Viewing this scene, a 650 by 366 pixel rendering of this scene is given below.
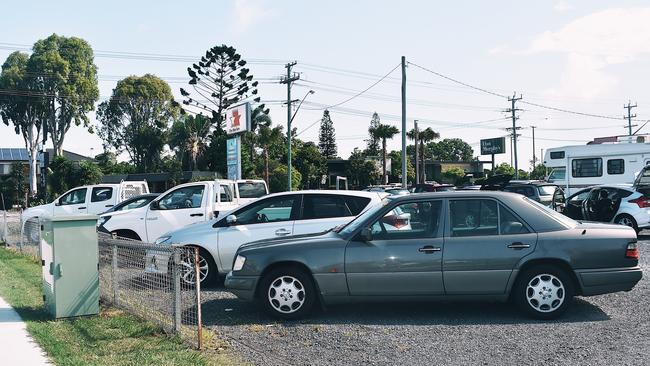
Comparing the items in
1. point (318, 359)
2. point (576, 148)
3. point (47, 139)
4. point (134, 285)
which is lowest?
point (318, 359)

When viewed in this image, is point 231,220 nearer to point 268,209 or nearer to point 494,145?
point 268,209

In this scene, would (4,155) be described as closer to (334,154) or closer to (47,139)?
(47,139)

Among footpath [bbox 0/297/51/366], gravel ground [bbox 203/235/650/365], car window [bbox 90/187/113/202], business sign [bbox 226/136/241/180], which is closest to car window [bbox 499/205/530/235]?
gravel ground [bbox 203/235/650/365]

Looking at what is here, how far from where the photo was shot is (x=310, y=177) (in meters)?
65.6

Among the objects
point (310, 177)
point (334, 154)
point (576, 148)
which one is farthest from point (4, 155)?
point (576, 148)

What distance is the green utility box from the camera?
7.61 meters

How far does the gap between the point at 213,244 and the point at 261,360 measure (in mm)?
4035

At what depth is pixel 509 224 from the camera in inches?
294

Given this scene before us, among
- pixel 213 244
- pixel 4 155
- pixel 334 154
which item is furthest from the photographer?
pixel 334 154

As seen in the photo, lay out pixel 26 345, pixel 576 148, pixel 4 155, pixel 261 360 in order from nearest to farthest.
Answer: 1. pixel 261 360
2. pixel 26 345
3. pixel 576 148
4. pixel 4 155

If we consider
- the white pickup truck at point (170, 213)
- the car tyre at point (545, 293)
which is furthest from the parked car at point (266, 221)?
the white pickup truck at point (170, 213)

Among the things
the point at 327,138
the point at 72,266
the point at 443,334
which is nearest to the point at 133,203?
the point at 72,266

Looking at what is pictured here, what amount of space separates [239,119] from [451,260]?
21.0m

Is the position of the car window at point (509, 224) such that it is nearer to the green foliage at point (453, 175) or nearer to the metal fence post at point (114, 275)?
the metal fence post at point (114, 275)
